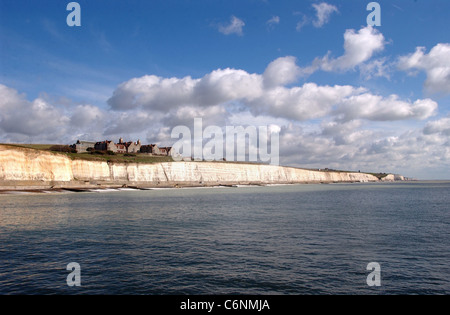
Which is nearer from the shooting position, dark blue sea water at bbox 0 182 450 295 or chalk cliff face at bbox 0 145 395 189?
dark blue sea water at bbox 0 182 450 295

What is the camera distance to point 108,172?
84.8 metres

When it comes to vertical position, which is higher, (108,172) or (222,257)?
(108,172)

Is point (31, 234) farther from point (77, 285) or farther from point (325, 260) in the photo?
point (325, 260)

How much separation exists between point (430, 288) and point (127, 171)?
88605 millimetres

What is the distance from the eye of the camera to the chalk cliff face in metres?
59.4

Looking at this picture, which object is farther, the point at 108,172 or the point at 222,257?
the point at 108,172

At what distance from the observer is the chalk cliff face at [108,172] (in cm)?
5941

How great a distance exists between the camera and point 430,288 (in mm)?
10148

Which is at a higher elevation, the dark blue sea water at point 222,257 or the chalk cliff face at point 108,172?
the chalk cliff face at point 108,172

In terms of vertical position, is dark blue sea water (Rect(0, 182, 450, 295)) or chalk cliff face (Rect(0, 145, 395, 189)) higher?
chalk cliff face (Rect(0, 145, 395, 189))

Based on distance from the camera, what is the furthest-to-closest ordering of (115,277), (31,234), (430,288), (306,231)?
(306,231) < (31,234) < (115,277) < (430,288)

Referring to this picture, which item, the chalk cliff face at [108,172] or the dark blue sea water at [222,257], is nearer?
the dark blue sea water at [222,257]
